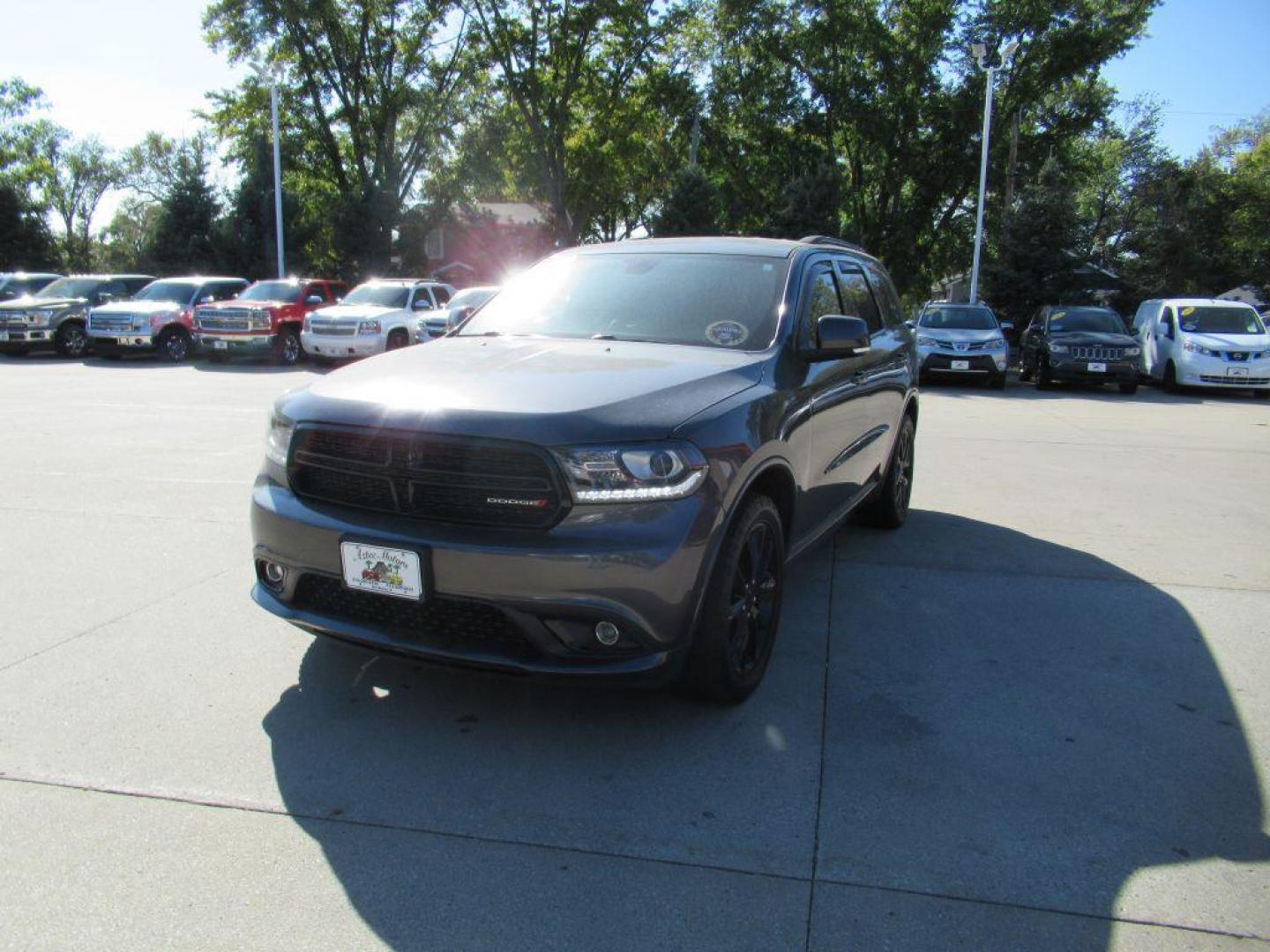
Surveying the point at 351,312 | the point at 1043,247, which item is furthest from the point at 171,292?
the point at 1043,247

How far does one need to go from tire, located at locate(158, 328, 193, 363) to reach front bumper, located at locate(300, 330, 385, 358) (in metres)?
2.97

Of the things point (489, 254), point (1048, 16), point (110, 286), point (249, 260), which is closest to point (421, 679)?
point (110, 286)

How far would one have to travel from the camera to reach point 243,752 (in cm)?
331

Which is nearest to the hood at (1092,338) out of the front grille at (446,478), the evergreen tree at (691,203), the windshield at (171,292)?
the evergreen tree at (691,203)

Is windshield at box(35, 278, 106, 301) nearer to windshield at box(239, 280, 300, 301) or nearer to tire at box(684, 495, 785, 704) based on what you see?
windshield at box(239, 280, 300, 301)

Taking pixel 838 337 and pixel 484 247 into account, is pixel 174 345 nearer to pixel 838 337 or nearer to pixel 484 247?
pixel 838 337

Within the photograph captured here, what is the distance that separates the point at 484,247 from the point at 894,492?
52.6 m

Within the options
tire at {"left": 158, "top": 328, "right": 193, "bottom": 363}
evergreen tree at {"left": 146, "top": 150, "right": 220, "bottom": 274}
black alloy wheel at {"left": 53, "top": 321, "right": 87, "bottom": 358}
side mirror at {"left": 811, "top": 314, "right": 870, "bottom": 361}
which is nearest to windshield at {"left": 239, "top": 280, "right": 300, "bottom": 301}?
tire at {"left": 158, "top": 328, "right": 193, "bottom": 363}

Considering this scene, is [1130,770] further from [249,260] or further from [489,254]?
[489,254]

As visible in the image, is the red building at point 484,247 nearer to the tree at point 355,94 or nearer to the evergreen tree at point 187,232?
the tree at point 355,94

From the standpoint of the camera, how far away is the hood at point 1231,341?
17.2 m

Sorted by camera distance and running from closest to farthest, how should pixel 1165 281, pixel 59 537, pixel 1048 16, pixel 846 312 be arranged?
1. pixel 846 312
2. pixel 59 537
3. pixel 1048 16
4. pixel 1165 281

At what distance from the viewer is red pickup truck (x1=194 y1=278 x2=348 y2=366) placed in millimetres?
19125

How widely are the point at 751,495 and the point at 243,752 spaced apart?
1999 mm
